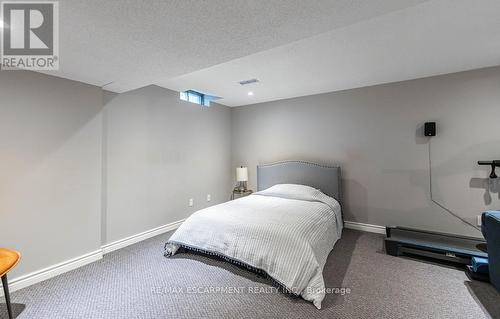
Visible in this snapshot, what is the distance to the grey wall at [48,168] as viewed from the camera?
2.02 meters

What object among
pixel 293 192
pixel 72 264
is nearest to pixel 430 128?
pixel 293 192

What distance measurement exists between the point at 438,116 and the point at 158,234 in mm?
4538

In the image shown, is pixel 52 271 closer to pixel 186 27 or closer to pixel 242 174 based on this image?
pixel 186 27

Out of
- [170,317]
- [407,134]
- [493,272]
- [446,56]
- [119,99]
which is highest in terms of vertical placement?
[446,56]

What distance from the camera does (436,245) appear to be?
2.54 m

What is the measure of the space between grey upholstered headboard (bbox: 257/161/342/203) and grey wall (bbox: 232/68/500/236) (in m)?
0.20

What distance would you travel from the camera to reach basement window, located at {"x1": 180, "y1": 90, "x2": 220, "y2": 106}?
12.8ft

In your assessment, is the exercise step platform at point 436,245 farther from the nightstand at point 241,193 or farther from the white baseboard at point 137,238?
the white baseboard at point 137,238

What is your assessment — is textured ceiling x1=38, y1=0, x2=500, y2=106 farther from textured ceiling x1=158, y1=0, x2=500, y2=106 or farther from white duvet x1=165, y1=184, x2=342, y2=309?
white duvet x1=165, y1=184, x2=342, y2=309

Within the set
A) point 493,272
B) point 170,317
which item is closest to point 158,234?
point 170,317

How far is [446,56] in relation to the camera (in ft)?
8.14

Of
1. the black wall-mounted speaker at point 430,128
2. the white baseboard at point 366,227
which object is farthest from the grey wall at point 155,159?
the black wall-mounted speaker at point 430,128

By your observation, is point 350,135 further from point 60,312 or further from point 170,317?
point 60,312

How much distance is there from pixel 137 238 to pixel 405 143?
4245mm
